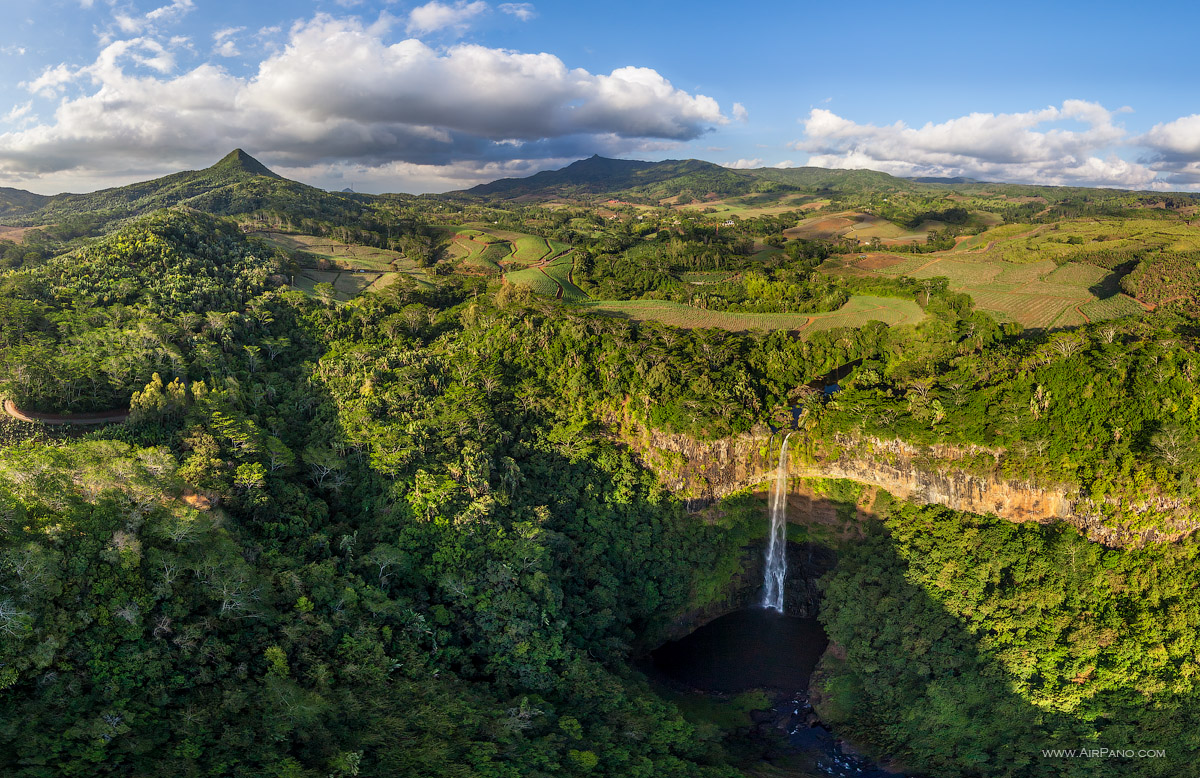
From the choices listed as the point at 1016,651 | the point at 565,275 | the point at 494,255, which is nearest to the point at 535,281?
the point at 565,275

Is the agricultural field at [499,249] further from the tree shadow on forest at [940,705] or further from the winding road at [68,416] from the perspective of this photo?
the tree shadow on forest at [940,705]

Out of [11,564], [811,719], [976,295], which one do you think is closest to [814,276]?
[976,295]

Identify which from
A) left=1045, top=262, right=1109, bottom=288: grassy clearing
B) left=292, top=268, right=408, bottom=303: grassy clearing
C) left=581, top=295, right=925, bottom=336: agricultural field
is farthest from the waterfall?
left=292, top=268, right=408, bottom=303: grassy clearing

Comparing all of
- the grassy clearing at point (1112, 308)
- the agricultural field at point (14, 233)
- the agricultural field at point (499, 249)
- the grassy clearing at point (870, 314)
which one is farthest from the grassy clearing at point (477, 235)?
the grassy clearing at point (1112, 308)

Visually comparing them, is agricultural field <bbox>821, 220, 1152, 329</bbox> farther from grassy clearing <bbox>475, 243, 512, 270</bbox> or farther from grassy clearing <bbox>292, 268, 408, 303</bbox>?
grassy clearing <bbox>292, 268, 408, 303</bbox>

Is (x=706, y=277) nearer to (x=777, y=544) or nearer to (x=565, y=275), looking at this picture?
(x=565, y=275)

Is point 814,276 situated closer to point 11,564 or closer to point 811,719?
point 811,719

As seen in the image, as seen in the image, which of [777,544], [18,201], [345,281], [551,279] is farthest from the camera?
[18,201]
